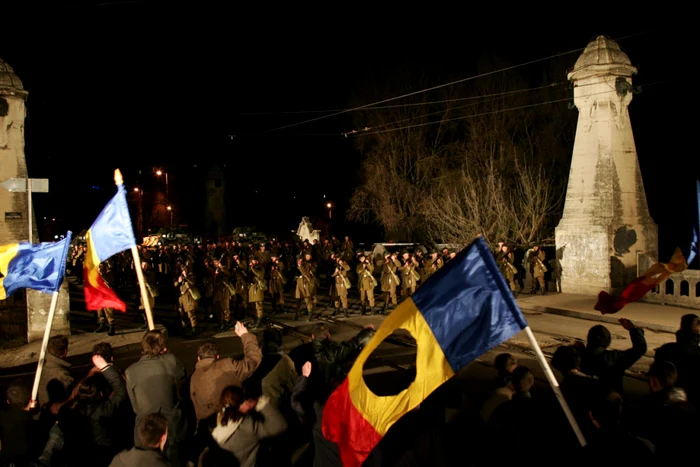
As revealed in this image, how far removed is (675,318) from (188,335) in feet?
39.9

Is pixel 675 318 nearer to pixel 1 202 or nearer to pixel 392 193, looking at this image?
pixel 1 202

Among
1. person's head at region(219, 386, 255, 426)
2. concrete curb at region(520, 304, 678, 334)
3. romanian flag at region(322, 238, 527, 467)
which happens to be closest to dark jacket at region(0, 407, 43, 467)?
person's head at region(219, 386, 255, 426)

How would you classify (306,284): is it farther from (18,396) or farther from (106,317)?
(18,396)

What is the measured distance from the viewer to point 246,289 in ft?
54.5

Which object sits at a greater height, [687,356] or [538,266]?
[687,356]

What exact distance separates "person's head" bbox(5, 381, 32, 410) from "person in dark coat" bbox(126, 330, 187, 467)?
84cm

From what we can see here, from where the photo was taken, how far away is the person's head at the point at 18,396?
4957 millimetres

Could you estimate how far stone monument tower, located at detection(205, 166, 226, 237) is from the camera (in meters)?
66.9

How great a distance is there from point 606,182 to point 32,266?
16.5 meters

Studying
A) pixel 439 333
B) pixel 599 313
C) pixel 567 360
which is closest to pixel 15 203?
pixel 439 333

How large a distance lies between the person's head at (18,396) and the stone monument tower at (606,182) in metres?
17.0

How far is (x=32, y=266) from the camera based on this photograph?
7598 mm

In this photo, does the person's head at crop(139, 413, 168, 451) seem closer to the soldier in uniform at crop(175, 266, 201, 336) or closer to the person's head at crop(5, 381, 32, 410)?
the person's head at crop(5, 381, 32, 410)

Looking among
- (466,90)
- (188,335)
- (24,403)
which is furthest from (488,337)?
(466,90)
